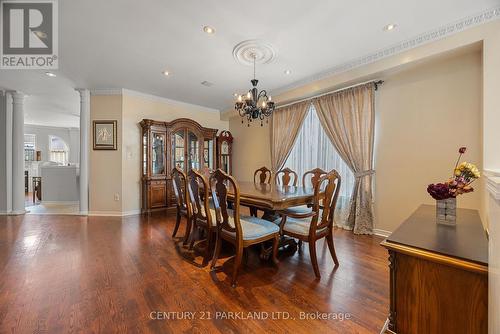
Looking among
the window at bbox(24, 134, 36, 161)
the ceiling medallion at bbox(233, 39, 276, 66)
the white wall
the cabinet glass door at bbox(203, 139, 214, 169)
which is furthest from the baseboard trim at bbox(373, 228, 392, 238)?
the window at bbox(24, 134, 36, 161)

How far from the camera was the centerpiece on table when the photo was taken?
1.39m

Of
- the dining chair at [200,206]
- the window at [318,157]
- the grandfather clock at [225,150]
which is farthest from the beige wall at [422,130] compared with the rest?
the grandfather clock at [225,150]

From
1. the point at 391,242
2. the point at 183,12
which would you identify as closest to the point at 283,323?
the point at 391,242

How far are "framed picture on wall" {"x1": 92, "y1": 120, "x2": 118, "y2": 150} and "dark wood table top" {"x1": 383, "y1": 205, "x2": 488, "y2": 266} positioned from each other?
482 centimetres

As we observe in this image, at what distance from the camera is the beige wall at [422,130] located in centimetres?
241

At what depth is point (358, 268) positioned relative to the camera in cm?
215

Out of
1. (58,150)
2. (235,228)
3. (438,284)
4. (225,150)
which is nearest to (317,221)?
(235,228)

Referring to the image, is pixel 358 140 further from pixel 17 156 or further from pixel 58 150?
pixel 58 150

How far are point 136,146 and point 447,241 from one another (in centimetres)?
491

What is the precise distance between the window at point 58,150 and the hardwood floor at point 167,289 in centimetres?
814

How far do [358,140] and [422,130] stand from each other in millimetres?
765

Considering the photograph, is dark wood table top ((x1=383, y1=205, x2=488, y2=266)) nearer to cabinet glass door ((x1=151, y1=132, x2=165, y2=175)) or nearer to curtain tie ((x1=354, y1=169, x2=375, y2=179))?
curtain tie ((x1=354, y1=169, x2=375, y2=179))

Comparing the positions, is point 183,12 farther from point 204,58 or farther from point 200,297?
point 200,297

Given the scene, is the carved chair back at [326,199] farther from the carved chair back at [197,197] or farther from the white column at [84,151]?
the white column at [84,151]
